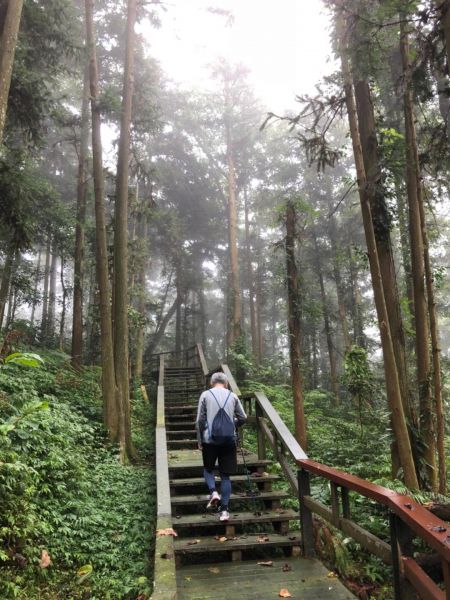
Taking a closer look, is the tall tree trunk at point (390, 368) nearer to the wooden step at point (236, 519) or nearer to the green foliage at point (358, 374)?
the wooden step at point (236, 519)

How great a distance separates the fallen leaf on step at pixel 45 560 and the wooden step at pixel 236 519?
143cm

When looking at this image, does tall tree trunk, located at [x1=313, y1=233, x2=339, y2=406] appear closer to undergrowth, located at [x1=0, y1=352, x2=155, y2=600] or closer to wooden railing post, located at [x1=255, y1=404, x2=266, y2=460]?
wooden railing post, located at [x1=255, y1=404, x2=266, y2=460]

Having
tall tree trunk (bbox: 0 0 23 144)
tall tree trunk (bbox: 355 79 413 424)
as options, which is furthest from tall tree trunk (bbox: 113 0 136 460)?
tall tree trunk (bbox: 355 79 413 424)

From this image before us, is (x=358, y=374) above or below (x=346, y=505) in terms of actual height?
above

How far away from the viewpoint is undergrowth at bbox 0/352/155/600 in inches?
163

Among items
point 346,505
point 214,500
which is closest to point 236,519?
point 214,500

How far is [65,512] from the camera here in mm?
5336

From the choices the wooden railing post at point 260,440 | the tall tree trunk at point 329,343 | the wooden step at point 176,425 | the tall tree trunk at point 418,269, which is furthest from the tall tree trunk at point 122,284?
the tall tree trunk at point 329,343

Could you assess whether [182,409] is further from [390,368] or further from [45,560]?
[45,560]

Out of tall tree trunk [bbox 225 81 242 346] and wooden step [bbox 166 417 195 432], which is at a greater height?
tall tree trunk [bbox 225 81 242 346]

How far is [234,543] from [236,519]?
1.23 ft

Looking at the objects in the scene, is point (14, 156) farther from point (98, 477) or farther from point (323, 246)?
point (323, 246)

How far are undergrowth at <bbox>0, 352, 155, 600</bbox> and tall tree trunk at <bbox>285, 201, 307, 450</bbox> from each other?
497 centimetres

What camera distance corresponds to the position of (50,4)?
9.88 m
